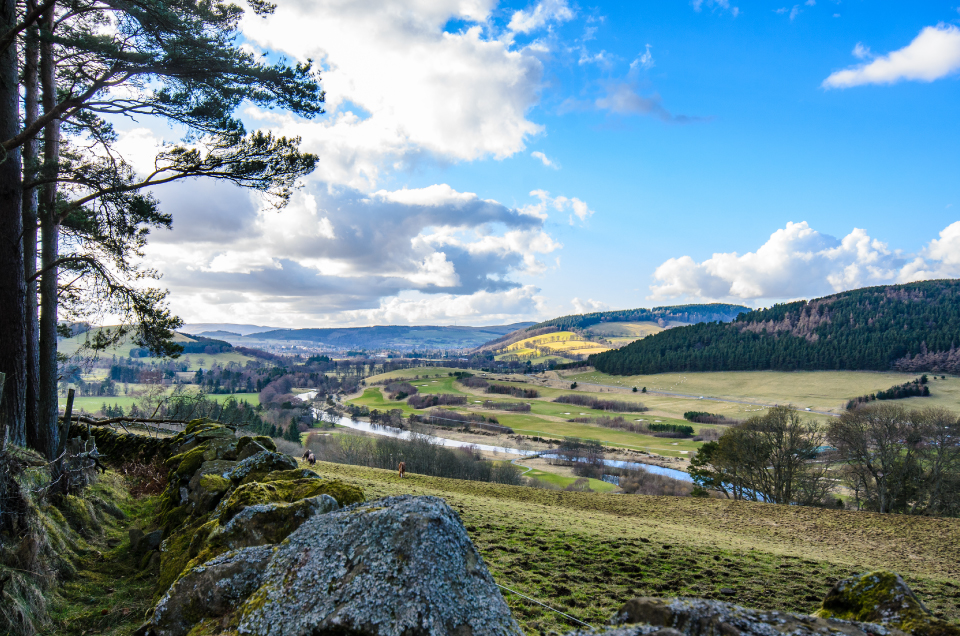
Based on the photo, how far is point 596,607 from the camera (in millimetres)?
7160

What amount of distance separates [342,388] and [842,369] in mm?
163417

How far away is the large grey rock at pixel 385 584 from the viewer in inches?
113

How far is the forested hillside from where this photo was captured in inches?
5413

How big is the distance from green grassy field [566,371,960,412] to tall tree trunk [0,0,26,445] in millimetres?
131758

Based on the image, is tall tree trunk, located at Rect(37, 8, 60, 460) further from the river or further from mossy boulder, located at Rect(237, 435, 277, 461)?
the river

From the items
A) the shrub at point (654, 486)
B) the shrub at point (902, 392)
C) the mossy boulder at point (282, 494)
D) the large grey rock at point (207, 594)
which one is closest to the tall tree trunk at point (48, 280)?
the mossy boulder at point (282, 494)

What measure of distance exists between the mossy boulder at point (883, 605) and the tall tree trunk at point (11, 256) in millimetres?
12506

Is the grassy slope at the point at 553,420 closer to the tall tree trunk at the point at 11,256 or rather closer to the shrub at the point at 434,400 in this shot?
the shrub at the point at 434,400

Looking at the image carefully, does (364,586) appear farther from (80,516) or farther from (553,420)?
(553,420)

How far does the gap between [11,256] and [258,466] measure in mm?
6702

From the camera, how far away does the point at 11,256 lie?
890cm

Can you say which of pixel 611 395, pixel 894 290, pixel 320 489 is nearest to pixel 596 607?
pixel 320 489

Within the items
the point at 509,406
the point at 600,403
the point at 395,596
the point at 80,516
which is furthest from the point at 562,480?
the point at 600,403

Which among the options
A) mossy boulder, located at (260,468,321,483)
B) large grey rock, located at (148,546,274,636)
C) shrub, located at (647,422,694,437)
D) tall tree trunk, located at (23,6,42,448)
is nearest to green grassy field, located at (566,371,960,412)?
shrub, located at (647,422,694,437)
